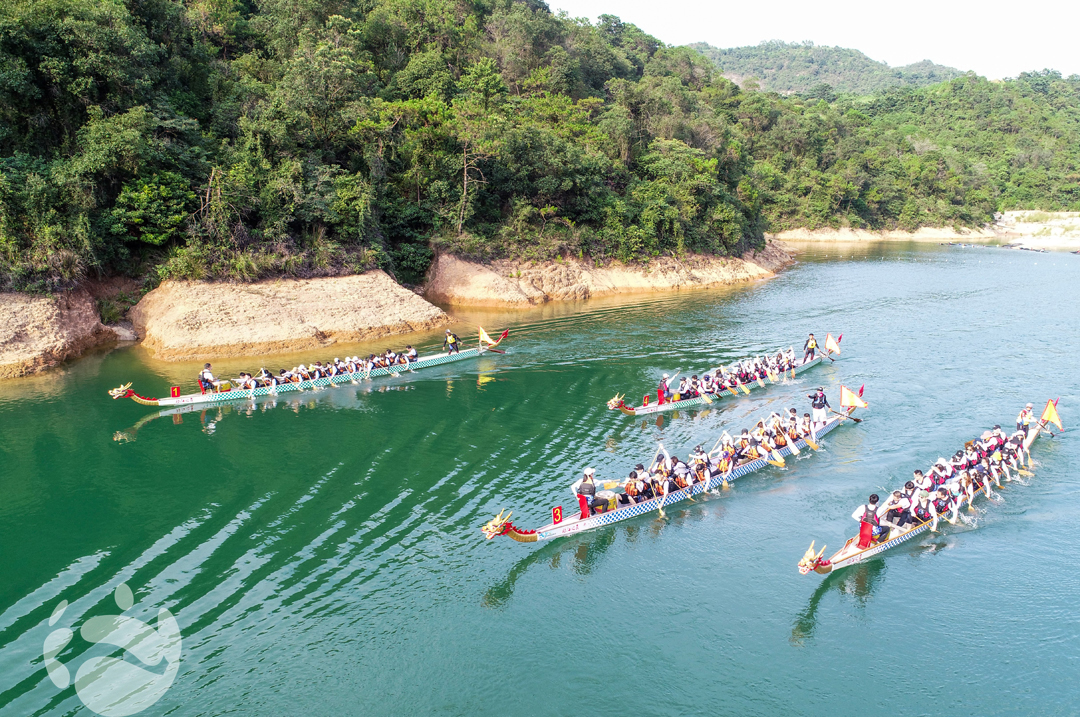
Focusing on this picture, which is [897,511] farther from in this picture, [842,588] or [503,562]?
[503,562]

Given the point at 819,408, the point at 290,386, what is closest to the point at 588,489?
the point at 819,408

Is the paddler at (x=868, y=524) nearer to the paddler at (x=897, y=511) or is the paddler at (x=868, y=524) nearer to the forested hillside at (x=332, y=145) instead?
the paddler at (x=897, y=511)

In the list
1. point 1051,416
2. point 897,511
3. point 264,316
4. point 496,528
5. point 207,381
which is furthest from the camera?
point 264,316

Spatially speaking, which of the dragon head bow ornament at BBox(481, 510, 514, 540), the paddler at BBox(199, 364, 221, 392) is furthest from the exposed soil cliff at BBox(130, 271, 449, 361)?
the dragon head bow ornament at BBox(481, 510, 514, 540)

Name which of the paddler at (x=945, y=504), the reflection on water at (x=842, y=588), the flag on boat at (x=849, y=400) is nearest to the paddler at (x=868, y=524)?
the reflection on water at (x=842, y=588)

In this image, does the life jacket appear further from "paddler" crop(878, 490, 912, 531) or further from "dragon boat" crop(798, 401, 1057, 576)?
"paddler" crop(878, 490, 912, 531)

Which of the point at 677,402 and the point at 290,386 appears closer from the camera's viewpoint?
the point at 677,402

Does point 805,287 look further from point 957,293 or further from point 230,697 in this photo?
point 230,697
